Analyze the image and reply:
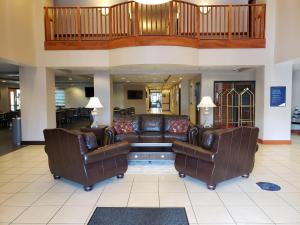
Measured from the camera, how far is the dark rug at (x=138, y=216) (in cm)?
258

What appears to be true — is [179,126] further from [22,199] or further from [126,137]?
[22,199]

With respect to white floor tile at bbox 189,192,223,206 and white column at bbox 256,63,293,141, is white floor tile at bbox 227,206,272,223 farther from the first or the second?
white column at bbox 256,63,293,141

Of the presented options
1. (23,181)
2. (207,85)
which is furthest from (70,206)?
(207,85)

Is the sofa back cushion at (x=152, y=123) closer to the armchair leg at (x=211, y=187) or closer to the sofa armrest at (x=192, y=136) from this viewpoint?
the sofa armrest at (x=192, y=136)

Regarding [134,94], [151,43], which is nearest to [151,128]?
[151,43]

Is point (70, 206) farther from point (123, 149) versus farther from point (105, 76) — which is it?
point (105, 76)

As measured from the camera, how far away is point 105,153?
3.55 meters

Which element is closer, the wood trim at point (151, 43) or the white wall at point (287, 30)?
the white wall at point (287, 30)

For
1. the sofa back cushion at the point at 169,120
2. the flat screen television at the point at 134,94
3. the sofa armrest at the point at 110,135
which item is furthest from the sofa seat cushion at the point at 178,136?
the flat screen television at the point at 134,94

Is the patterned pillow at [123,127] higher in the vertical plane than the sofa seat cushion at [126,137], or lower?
higher

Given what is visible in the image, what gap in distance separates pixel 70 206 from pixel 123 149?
1.23 metres

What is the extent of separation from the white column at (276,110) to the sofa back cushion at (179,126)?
2.43 metres

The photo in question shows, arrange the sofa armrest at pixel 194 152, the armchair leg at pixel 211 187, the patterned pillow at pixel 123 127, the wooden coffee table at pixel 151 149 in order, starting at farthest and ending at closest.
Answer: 1. the patterned pillow at pixel 123 127
2. the wooden coffee table at pixel 151 149
3. the armchair leg at pixel 211 187
4. the sofa armrest at pixel 194 152

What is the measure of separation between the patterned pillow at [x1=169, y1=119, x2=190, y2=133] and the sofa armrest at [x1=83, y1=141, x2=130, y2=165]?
86.0 inches
